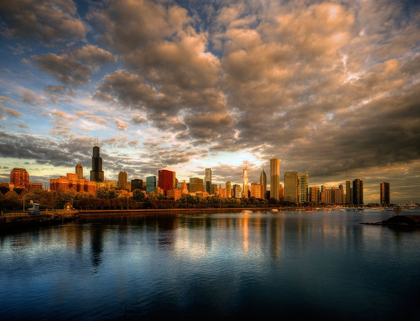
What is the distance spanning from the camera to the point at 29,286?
31.7 meters

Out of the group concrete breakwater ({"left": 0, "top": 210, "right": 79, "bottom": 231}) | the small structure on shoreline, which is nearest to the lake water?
concrete breakwater ({"left": 0, "top": 210, "right": 79, "bottom": 231})

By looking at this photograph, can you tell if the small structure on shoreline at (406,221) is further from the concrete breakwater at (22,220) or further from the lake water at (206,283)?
the concrete breakwater at (22,220)

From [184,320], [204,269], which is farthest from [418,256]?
[184,320]

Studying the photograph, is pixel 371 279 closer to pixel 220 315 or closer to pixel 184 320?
pixel 220 315

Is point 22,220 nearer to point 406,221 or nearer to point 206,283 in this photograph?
point 206,283

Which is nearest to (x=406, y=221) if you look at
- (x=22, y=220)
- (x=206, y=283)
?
(x=206, y=283)

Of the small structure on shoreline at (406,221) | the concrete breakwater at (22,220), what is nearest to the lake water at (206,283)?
the concrete breakwater at (22,220)

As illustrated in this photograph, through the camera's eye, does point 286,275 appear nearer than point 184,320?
No

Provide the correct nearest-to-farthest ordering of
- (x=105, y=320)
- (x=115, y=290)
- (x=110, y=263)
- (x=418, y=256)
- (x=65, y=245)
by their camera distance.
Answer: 1. (x=105, y=320)
2. (x=115, y=290)
3. (x=110, y=263)
4. (x=418, y=256)
5. (x=65, y=245)

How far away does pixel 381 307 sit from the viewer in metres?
27.1

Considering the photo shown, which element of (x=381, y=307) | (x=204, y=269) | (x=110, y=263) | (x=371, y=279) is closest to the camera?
(x=381, y=307)

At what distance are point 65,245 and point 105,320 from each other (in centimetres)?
4317

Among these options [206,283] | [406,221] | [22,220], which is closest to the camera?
[206,283]

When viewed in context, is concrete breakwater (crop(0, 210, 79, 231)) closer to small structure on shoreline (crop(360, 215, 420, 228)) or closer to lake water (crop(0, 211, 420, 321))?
lake water (crop(0, 211, 420, 321))
